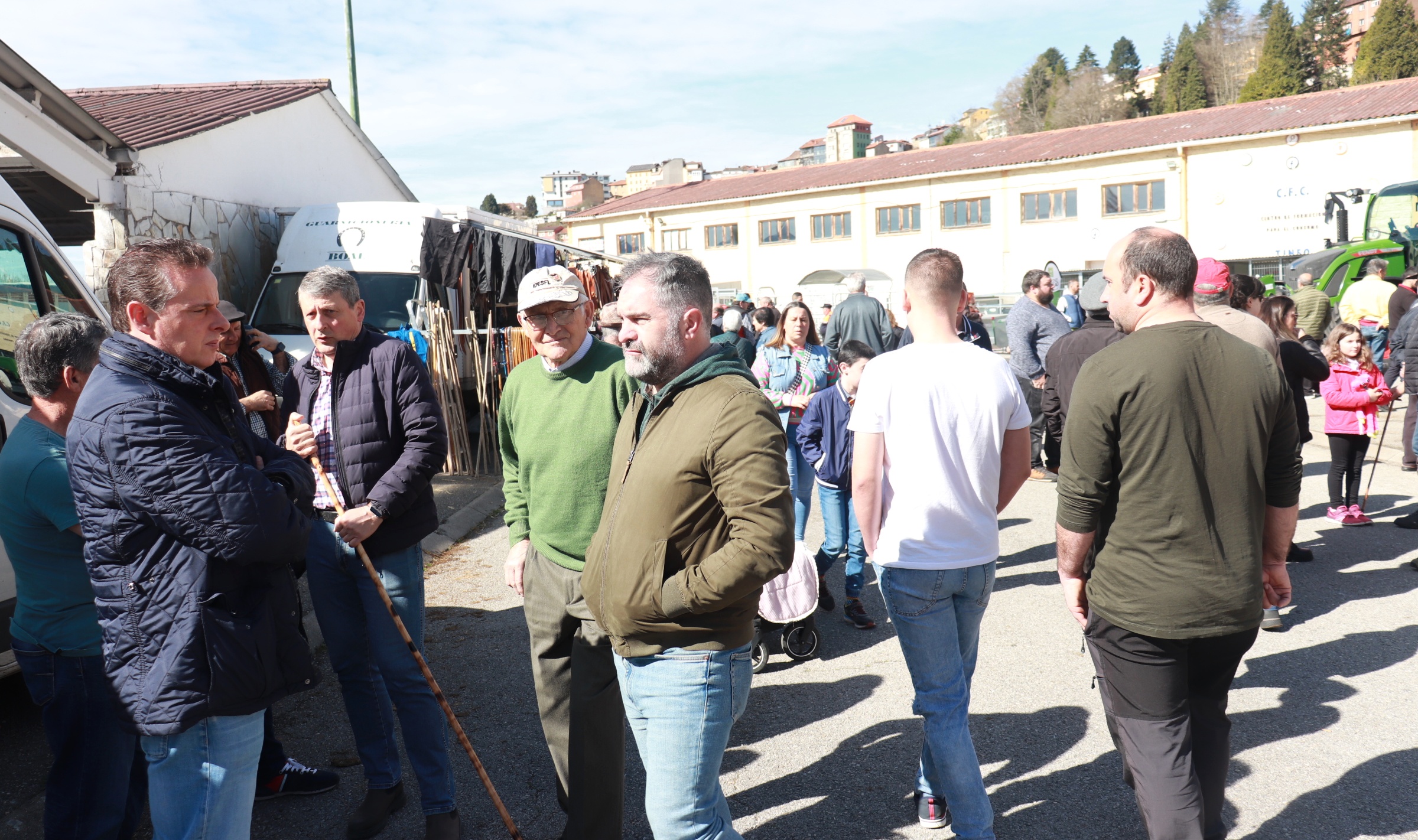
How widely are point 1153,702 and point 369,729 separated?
8.89 ft

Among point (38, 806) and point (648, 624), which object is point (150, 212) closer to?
point (38, 806)

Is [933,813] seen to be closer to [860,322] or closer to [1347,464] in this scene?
[1347,464]

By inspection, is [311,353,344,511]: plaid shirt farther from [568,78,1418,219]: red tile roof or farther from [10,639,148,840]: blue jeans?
[568,78,1418,219]: red tile roof

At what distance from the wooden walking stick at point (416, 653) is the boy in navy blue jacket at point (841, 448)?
2683mm

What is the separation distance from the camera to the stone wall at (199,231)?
9.51 metres

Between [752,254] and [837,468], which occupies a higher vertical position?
[752,254]

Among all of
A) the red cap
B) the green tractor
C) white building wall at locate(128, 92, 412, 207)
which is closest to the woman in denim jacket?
the red cap

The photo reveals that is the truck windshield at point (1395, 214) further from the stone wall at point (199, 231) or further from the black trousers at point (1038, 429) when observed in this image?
Answer: the stone wall at point (199, 231)

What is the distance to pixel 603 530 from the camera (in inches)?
98.0

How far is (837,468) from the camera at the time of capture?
5.50 m

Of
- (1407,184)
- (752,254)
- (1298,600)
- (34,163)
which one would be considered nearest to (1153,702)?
(1298,600)

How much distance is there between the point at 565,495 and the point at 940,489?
4.20 ft

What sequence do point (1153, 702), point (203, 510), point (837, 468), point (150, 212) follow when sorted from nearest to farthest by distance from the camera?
point (203, 510) → point (1153, 702) → point (837, 468) → point (150, 212)

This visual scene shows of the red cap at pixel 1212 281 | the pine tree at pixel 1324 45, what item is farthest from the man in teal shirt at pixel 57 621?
the pine tree at pixel 1324 45
